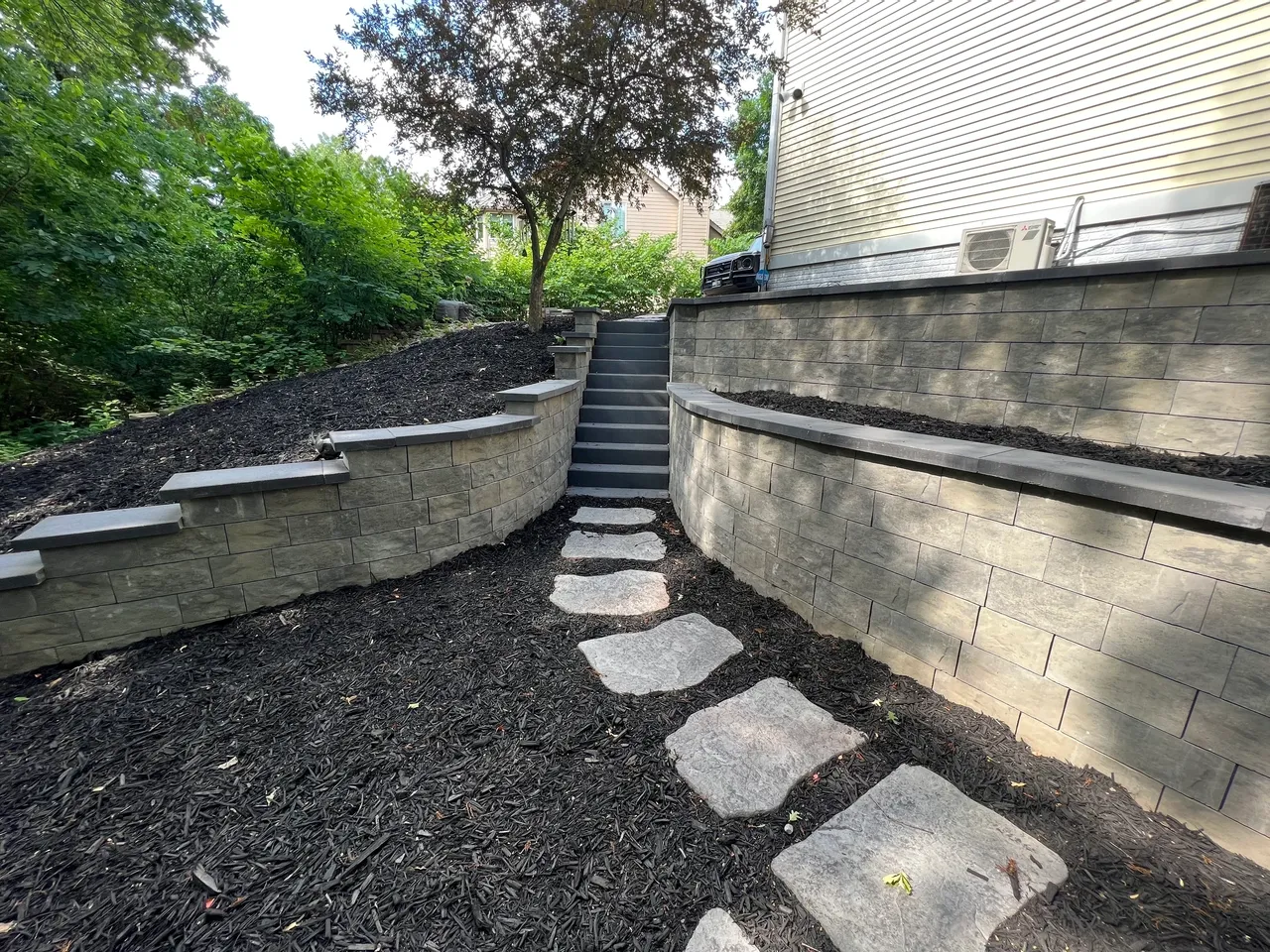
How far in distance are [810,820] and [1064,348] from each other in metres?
2.71

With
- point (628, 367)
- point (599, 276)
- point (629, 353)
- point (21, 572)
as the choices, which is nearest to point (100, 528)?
point (21, 572)

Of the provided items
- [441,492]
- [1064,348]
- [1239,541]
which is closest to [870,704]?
[1239,541]

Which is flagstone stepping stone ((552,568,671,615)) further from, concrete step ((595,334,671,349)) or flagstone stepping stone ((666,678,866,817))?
concrete step ((595,334,671,349))

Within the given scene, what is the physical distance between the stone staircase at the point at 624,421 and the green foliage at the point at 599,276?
3747 mm

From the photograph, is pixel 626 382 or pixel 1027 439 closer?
pixel 1027 439

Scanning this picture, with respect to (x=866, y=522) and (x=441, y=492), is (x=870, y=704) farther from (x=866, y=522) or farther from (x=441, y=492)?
(x=441, y=492)

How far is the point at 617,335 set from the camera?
21.1ft

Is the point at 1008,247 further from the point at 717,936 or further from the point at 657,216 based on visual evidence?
the point at 657,216

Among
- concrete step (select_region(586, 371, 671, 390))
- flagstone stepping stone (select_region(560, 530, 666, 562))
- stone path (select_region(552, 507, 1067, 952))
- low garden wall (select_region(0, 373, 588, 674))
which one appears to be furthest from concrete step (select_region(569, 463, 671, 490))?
stone path (select_region(552, 507, 1067, 952))

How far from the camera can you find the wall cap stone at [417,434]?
2.54 meters

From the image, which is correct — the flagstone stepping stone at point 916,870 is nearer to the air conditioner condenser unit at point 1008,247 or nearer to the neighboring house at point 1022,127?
the neighboring house at point 1022,127

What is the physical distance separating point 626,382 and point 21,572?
4.54m

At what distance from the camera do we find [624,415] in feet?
16.8

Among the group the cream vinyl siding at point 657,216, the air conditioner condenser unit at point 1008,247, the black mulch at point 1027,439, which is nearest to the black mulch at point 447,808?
the black mulch at point 1027,439
